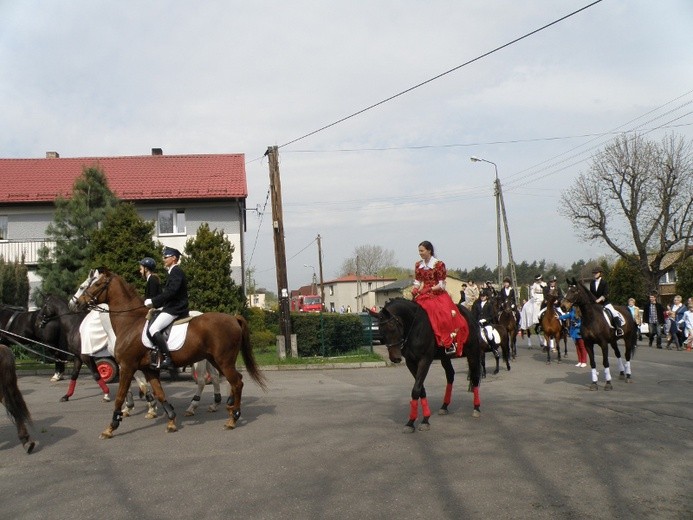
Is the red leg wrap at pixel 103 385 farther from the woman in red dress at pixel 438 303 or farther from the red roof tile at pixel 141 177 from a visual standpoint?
the red roof tile at pixel 141 177

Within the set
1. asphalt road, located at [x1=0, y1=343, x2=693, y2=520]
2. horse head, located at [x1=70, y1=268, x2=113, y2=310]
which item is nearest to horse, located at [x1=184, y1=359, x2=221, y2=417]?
asphalt road, located at [x1=0, y1=343, x2=693, y2=520]

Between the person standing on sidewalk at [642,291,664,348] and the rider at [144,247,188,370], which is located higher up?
the rider at [144,247,188,370]

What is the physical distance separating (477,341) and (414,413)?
85.0 inches

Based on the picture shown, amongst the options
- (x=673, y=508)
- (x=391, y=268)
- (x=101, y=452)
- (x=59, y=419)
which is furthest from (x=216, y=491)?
(x=391, y=268)

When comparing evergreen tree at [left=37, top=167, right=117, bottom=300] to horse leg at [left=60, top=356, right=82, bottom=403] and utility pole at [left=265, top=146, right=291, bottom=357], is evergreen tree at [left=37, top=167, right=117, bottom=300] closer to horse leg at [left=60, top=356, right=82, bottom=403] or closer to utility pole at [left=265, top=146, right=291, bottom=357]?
utility pole at [left=265, top=146, right=291, bottom=357]

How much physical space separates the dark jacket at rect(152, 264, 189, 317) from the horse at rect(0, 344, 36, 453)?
2.04 meters

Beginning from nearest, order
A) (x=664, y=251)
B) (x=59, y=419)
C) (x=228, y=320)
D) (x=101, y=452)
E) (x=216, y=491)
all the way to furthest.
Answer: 1. (x=216, y=491)
2. (x=101, y=452)
3. (x=228, y=320)
4. (x=59, y=419)
5. (x=664, y=251)

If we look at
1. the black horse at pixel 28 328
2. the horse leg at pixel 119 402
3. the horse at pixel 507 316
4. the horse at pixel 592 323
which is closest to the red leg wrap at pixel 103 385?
the black horse at pixel 28 328

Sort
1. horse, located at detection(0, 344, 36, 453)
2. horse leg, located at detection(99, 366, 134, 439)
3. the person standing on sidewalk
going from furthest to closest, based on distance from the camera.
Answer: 1. the person standing on sidewalk
2. horse leg, located at detection(99, 366, 134, 439)
3. horse, located at detection(0, 344, 36, 453)

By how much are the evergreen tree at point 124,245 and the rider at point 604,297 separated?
503 inches

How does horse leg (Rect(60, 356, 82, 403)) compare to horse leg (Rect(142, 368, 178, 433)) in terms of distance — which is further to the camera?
horse leg (Rect(60, 356, 82, 403))

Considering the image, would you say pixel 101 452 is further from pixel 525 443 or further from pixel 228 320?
pixel 525 443

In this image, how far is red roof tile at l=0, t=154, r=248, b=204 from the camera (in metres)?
33.8

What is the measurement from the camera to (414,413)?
935cm
